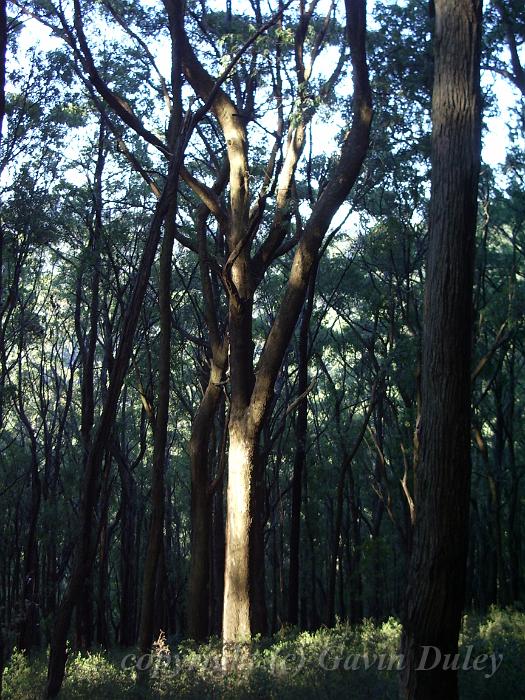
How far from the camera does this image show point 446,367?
17.9ft

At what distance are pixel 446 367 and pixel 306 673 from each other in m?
3.18

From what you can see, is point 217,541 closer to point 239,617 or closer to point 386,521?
point 239,617

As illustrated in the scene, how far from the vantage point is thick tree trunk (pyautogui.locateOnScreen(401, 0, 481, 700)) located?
17.2 ft

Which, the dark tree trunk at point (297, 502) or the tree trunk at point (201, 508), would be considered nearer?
the tree trunk at point (201, 508)

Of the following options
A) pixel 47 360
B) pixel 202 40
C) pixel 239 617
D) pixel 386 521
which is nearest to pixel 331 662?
pixel 239 617

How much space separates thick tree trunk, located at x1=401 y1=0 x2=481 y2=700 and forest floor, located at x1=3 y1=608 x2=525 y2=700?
231 mm

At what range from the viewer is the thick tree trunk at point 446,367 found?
525 cm

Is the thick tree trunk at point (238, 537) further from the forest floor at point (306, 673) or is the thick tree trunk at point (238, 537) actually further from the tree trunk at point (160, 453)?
the tree trunk at point (160, 453)

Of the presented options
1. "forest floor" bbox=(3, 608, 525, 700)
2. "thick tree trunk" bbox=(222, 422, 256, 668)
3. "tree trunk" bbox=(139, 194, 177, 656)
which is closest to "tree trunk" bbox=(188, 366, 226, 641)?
"thick tree trunk" bbox=(222, 422, 256, 668)

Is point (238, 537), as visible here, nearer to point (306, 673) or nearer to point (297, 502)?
point (306, 673)

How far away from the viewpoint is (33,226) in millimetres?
17562

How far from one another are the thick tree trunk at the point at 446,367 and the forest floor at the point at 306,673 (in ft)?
0.76

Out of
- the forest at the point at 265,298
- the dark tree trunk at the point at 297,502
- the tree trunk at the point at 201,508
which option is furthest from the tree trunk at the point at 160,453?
the dark tree trunk at the point at 297,502

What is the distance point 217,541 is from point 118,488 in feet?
34.6
